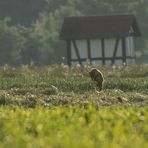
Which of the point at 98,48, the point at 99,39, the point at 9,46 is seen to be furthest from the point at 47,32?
the point at 98,48

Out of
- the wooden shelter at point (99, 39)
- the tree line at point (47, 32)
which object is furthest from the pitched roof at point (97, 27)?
the tree line at point (47, 32)

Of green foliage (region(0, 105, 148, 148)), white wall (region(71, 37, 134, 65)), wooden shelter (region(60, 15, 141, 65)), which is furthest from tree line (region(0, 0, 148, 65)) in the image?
green foliage (region(0, 105, 148, 148))

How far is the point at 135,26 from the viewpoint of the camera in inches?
1946

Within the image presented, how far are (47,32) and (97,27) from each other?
28477 millimetres

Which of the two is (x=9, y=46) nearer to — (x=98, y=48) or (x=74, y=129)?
(x=98, y=48)

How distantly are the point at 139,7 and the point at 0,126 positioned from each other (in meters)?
64.4

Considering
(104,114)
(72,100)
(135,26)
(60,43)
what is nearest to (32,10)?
(60,43)

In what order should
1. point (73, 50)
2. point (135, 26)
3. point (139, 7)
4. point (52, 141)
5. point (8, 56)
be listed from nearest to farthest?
point (52, 141) < point (73, 50) < point (135, 26) < point (8, 56) < point (139, 7)

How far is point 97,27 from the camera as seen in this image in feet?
156

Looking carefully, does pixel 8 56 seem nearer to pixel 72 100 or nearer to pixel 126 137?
pixel 72 100

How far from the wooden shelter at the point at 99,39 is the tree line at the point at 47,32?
16768 millimetres

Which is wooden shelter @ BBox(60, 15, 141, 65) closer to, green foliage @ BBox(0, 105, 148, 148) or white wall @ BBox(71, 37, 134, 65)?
white wall @ BBox(71, 37, 134, 65)

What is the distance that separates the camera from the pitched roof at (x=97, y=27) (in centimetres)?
4669

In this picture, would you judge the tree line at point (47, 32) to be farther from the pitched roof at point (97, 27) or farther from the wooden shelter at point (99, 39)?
the wooden shelter at point (99, 39)
